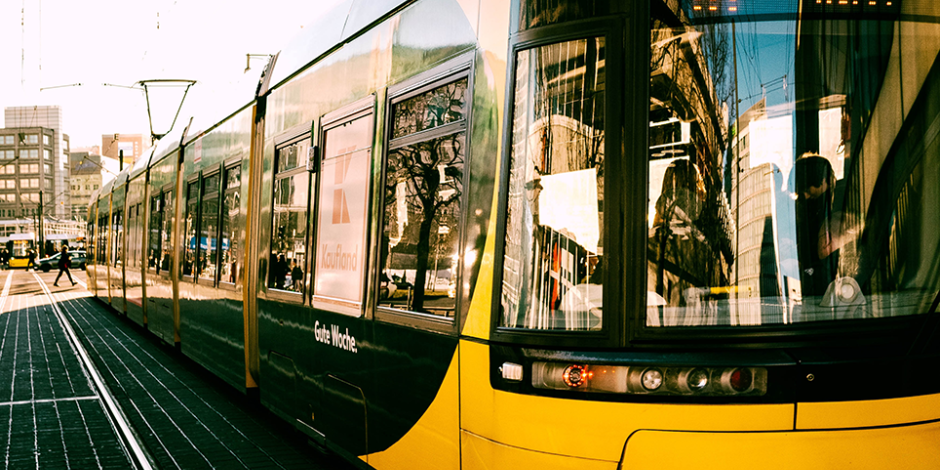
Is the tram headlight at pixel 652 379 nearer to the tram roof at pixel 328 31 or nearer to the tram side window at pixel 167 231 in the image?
the tram roof at pixel 328 31

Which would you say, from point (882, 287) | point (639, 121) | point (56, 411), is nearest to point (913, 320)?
point (882, 287)

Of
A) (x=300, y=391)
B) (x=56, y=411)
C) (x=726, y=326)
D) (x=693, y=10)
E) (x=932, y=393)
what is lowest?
(x=56, y=411)

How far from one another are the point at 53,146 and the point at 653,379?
14090cm

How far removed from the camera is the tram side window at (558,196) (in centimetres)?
332

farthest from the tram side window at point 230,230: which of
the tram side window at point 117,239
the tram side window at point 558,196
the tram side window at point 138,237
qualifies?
the tram side window at point 117,239

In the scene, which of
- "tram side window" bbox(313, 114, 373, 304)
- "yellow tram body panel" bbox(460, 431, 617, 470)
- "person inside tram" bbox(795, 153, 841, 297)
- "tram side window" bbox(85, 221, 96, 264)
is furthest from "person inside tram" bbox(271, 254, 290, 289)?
"tram side window" bbox(85, 221, 96, 264)

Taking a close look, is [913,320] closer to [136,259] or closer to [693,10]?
[693,10]

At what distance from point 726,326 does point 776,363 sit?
21 cm

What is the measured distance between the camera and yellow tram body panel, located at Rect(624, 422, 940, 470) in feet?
10.1

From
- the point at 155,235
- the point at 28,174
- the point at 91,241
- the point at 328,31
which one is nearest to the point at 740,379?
the point at 328,31

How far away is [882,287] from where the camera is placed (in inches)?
127

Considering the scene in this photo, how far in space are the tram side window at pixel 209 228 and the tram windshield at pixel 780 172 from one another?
6.11m

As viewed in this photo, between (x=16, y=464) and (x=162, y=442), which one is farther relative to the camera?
(x=162, y=442)

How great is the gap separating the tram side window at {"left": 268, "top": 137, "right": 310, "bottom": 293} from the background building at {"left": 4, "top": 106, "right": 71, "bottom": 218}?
129 metres
